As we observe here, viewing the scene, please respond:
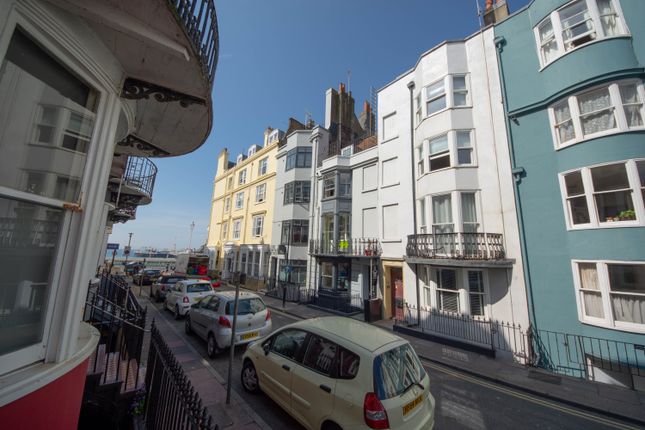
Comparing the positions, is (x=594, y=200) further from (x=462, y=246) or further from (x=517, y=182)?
(x=462, y=246)

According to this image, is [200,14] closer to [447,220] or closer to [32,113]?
[32,113]

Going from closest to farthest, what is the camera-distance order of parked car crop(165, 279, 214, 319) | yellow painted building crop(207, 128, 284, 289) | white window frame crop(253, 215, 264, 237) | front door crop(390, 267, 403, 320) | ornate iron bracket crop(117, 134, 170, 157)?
ornate iron bracket crop(117, 134, 170, 157), parked car crop(165, 279, 214, 319), front door crop(390, 267, 403, 320), yellow painted building crop(207, 128, 284, 289), white window frame crop(253, 215, 264, 237)

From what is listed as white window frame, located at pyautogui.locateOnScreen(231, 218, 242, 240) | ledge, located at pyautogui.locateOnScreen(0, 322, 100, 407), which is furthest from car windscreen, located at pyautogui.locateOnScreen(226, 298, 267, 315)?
white window frame, located at pyautogui.locateOnScreen(231, 218, 242, 240)

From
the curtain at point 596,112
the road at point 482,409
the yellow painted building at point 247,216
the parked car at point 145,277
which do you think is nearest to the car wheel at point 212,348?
the road at point 482,409

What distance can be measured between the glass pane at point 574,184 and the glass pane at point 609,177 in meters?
0.35

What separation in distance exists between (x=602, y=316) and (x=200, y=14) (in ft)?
39.4

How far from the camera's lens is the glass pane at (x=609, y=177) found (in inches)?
311

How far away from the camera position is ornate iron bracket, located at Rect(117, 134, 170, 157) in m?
4.47

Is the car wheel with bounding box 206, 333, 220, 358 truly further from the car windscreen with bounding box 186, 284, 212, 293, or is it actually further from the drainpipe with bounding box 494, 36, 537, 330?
the drainpipe with bounding box 494, 36, 537, 330

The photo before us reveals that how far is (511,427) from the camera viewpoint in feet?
16.8

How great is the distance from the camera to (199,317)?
853 centimetres

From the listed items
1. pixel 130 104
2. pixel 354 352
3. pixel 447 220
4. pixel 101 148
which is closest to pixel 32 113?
pixel 101 148

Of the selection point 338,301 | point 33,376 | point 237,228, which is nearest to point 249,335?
point 33,376

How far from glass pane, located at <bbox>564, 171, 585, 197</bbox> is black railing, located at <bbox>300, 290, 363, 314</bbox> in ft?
34.0
